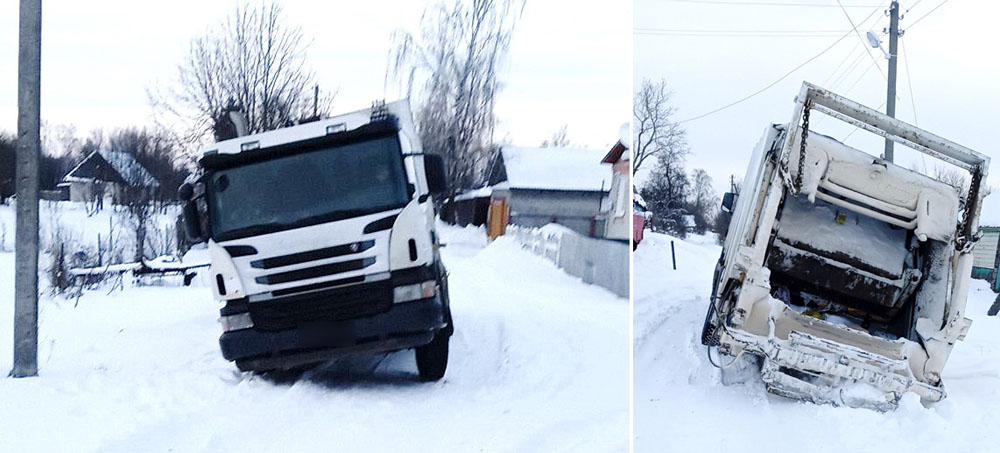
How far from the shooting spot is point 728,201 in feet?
18.3

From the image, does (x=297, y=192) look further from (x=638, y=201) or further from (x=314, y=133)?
(x=638, y=201)

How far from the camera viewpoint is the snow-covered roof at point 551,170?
4160 millimetres

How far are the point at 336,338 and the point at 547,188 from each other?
1.15 meters

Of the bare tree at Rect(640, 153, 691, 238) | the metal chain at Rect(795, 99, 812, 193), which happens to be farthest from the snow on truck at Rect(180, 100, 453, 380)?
the metal chain at Rect(795, 99, 812, 193)

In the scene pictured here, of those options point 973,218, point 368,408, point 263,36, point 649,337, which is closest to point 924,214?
point 973,218

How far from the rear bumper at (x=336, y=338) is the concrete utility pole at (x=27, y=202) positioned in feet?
2.27

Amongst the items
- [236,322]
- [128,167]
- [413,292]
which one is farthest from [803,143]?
[128,167]

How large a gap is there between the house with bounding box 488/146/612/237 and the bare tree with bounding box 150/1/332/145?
2.80 ft

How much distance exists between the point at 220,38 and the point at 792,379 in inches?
113

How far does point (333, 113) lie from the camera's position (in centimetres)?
387

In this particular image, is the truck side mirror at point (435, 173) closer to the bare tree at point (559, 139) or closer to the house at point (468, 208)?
the house at point (468, 208)

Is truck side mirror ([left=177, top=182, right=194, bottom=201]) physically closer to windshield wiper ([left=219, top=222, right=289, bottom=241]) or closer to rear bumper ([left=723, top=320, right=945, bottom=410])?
windshield wiper ([left=219, top=222, right=289, bottom=241])

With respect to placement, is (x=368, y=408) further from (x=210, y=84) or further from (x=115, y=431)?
(x=210, y=84)

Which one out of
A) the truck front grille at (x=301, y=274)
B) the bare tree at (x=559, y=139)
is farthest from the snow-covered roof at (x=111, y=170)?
the bare tree at (x=559, y=139)
